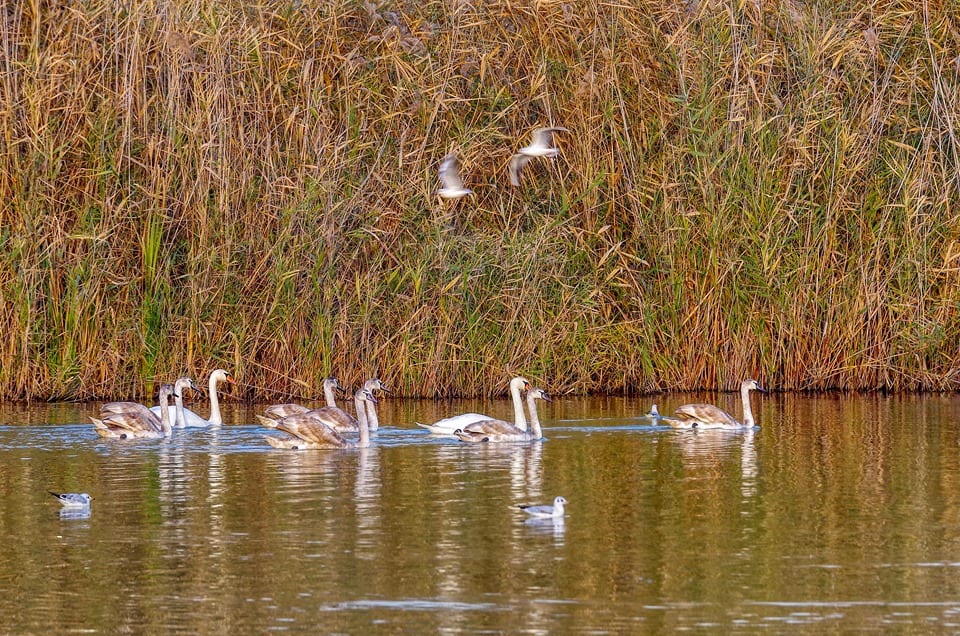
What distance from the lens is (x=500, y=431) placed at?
16766 mm

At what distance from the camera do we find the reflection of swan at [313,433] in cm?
1623

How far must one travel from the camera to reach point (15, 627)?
28.7 feet

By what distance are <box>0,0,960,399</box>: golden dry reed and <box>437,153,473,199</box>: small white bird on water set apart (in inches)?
17.7

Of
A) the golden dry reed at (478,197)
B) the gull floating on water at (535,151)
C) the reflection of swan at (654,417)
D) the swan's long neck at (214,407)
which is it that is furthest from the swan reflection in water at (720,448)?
the swan's long neck at (214,407)

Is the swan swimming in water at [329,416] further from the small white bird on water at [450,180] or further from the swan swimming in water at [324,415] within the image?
the small white bird on water at [450,180]

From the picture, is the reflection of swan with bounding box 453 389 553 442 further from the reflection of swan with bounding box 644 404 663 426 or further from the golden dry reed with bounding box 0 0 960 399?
the golden dry reed with bounding box 0 0 960 399

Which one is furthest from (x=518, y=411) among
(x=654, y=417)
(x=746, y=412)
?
(x=746, y=412)

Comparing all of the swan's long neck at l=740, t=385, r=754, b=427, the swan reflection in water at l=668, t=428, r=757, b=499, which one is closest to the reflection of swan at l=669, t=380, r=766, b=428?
the swan reflection in water at l=668, t=428, r=757, b=499

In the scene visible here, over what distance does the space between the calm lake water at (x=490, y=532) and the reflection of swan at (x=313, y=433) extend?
20 centimetres

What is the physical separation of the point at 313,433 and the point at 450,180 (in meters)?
4.38

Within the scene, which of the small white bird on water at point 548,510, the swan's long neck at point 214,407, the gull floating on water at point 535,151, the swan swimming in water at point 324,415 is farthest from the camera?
the gull floating on water at point 535,151

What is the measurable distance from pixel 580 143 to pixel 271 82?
3570 mm

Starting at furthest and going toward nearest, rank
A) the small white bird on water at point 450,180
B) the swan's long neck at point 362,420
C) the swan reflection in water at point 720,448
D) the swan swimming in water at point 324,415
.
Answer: the small white bird on water at point 450,180, the swan swimming in water at point 324,415, the swan's long neck at point 362,420, the swan reflection in water at point 720,448

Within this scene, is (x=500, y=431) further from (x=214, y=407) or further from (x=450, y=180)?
(x=450, y=180)
